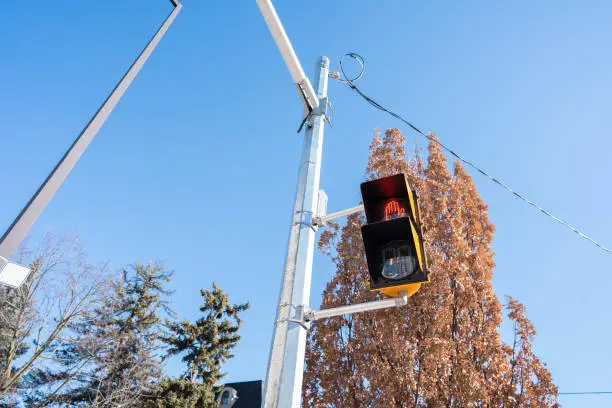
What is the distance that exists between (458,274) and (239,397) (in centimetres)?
2226

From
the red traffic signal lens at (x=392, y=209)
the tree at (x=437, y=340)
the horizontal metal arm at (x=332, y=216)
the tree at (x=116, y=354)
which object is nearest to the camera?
the red traffic signal lens at (x=392, y=209)

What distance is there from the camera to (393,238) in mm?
3025

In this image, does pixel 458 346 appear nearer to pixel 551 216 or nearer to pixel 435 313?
pixel 435 313

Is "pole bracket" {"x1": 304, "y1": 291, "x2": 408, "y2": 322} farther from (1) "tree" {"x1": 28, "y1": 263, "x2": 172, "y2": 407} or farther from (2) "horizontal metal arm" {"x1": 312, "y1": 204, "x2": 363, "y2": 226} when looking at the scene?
(1) "tree" {"x1": 28, "y1": 263, "x2": 172, "y2": 407}

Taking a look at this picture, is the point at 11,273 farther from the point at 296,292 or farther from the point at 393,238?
the point at 393,238

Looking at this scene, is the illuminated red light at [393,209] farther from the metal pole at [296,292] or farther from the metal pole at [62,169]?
the metal pole at [62,169]

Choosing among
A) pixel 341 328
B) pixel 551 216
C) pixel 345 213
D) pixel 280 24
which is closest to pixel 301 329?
pixel 345 213

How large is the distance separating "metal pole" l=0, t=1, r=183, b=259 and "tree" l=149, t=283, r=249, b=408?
892 inches

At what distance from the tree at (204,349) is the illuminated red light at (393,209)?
24.6 meters

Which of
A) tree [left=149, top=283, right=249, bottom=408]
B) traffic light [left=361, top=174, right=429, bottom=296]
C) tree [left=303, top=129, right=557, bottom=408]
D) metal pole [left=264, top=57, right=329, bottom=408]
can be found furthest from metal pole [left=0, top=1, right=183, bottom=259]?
tree [left=149, top=283, right=249, bottom=408]

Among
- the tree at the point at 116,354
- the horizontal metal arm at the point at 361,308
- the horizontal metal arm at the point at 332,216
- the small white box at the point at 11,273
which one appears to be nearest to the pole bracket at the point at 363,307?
the horizontal metal arm at the point at 361,308

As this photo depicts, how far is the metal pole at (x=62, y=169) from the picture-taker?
3.64 meters

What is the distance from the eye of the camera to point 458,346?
895 centimetres

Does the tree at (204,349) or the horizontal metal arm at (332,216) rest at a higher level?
the tree at (204,349)
